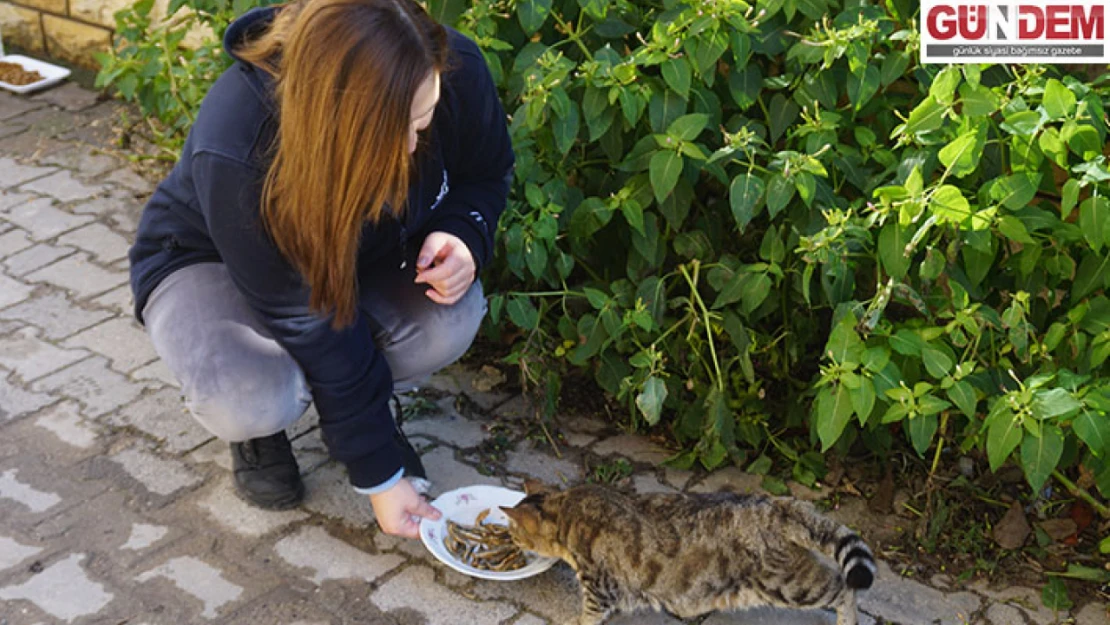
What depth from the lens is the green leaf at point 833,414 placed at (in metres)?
3.72

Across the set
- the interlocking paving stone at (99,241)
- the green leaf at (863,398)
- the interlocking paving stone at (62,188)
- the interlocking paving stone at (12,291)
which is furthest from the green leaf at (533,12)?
the interlocking paving stone at (62,188)

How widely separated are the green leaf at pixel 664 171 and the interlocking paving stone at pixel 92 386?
2077mm

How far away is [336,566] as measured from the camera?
4.00 meters

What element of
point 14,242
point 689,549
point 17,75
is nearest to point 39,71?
point 17,75

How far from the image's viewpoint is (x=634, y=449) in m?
4.57

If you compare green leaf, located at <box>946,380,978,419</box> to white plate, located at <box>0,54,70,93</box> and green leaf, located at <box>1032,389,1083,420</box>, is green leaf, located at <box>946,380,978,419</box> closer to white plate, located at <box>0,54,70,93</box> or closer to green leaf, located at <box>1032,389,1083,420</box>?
green leaf, located at <box>1032,389,1083,420</box>

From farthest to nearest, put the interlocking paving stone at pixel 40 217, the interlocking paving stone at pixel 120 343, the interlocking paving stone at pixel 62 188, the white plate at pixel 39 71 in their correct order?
1. the white plate at pixel 39 71
2. the interlocking paving stone at pixel 62 188
3. the interlocking paving stone at pixel 40 217
4. the interlocking paving stone at pixel 120 343

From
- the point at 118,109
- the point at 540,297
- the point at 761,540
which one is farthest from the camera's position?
the point at 118,109

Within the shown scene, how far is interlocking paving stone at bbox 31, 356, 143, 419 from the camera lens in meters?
4.78

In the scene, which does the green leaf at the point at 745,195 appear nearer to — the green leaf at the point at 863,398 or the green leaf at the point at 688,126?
the green leaf at the point at 688,126

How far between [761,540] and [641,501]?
0.36 m

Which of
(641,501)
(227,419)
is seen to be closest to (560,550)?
(641,501)

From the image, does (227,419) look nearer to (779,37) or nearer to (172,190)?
(172,190)

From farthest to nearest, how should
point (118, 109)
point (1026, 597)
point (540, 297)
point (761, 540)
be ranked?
point (118, 109) < point (540, 297) < point (1026, 597) < point (761, 540)
